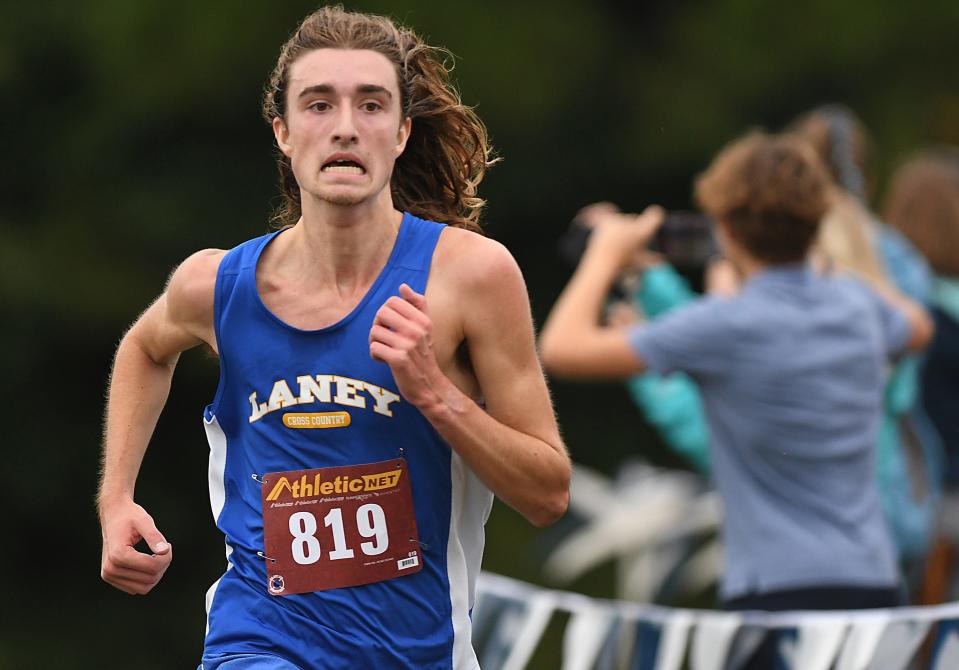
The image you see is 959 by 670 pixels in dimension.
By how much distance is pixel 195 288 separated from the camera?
11.3 ft

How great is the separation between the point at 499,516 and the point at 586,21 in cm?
332

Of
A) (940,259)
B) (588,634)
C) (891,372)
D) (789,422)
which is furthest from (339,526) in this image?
(940,259)

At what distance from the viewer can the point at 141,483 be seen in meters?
12.5

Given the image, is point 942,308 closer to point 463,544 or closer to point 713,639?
point 713,639

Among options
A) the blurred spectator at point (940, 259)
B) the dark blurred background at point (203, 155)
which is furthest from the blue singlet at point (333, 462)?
the dark blurred background at point (203, 155)

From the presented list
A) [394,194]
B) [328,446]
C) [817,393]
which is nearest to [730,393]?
[817,393]

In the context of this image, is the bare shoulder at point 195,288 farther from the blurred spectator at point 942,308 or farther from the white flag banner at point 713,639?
the blurred spectator at point 942,308

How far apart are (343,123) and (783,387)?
187 cm

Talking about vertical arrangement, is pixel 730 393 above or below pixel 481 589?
above

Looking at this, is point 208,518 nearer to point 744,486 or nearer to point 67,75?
point 67,75

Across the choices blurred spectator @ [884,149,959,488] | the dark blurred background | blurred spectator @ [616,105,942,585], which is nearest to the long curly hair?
blurred spectator @ [616,105,942,585]

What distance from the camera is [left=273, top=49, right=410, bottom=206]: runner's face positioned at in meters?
3.25

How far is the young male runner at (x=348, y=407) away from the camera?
10.8 feet

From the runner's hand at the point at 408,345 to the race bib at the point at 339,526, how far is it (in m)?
0.28
